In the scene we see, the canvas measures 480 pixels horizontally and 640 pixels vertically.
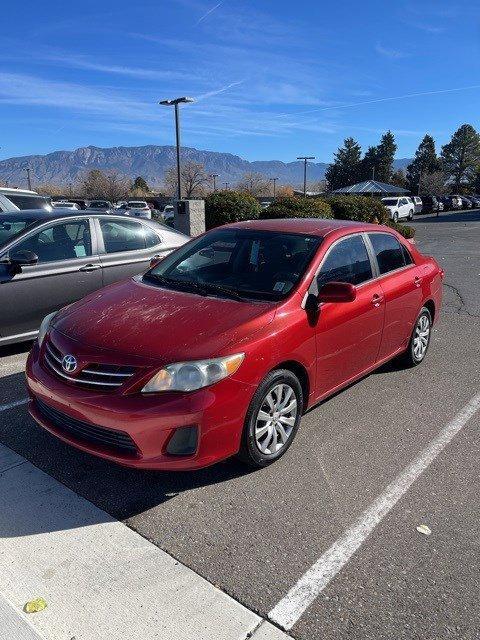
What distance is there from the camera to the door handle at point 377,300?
4.41 meters

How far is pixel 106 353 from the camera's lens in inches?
123

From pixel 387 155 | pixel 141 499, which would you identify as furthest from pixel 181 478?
pixel 387 155

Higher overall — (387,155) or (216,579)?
(387,155)

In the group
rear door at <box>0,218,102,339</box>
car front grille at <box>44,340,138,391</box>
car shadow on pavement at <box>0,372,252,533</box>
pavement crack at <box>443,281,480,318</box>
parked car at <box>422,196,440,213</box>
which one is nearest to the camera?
car front grille at <box>44,340,138,391</box>

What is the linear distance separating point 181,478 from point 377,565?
1301mm

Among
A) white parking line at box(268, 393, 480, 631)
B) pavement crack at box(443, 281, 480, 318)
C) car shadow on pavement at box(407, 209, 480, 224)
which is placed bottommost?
car shadow on pavement at box(407, 209, 480, 224)

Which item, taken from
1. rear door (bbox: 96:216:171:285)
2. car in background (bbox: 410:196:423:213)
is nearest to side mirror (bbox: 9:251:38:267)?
rear door (bbox: 96:216:171:285)

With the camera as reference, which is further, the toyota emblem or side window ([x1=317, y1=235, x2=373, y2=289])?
side window ([x1=317, y1=235, x2=373, y2=289])

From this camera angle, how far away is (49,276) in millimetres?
5766

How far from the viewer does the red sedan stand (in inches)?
117

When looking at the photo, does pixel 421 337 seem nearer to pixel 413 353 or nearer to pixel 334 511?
pixel 413 353

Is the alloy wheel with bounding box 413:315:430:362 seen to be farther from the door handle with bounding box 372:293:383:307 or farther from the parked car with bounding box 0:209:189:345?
the parked car with bounding box 0:209:189:345

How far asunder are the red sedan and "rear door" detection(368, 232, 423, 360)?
0.02 m

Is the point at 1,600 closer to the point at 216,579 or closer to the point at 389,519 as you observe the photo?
the point at 216,579
